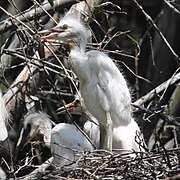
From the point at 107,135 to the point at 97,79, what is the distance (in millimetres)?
325

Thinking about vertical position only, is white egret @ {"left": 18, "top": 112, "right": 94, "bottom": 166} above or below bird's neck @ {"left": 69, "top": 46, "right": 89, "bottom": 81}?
below

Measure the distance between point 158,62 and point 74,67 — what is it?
2.10 meters

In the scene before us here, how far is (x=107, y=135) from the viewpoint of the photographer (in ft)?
17.9

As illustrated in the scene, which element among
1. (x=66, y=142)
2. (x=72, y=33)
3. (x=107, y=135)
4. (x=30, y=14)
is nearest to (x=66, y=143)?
(x=66, y=142)

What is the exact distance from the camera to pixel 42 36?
5.21 meters

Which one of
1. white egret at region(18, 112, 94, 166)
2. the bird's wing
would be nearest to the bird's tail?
white egret at region(18, 112, 94, 166)

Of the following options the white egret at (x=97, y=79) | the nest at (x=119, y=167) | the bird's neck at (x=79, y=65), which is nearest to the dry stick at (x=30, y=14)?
the white egret at (x=97, y=79)

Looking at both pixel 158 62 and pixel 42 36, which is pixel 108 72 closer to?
pixel 42 36

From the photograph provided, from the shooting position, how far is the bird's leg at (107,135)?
17.9 feet

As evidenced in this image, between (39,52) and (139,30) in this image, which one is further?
(139,30)

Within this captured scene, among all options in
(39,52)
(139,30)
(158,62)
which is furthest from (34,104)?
(139,30)

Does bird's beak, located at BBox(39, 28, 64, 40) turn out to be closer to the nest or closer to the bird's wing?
the bird's wing

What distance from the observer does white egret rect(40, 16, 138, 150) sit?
535 cm

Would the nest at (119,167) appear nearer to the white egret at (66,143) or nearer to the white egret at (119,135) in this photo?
the white egret at (66,143)
